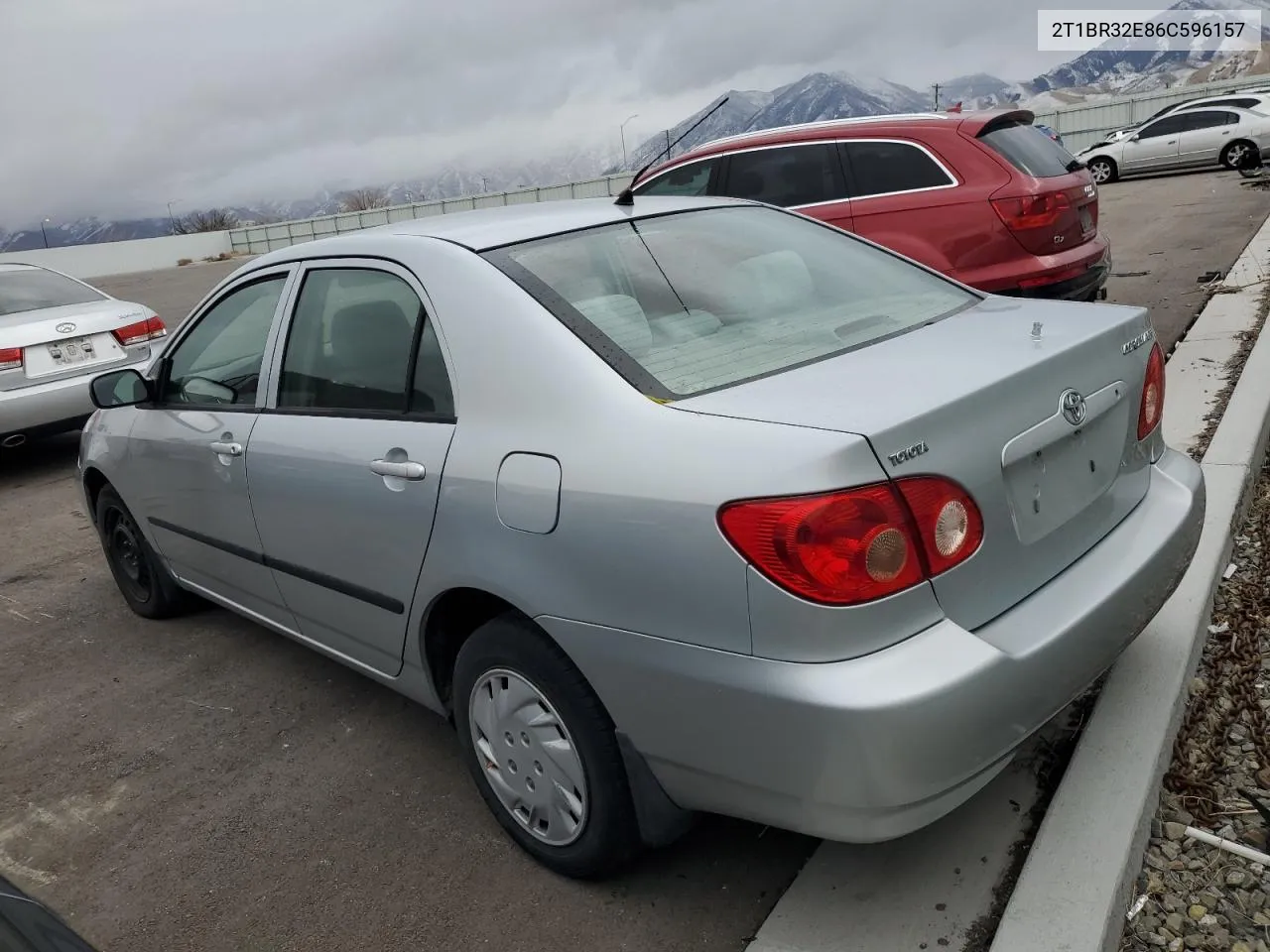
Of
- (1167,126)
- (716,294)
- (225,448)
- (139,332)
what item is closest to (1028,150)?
(716,294)

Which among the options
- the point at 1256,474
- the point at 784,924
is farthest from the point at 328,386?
the point at 1256,474

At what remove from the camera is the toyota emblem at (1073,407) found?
238cm

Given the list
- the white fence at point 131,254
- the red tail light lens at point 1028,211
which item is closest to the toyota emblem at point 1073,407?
the red tail light lens at point 1028,211

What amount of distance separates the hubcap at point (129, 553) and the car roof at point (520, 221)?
5.59ft

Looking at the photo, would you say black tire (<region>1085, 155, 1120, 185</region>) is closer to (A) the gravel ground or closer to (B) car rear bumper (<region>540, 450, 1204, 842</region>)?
(A) the gravel ground

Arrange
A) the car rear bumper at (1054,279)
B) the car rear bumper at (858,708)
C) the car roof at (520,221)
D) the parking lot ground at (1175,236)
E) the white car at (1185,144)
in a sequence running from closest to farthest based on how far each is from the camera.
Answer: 1. the car rear bumper at (858,708)
2. the car roof at (520,221)
3. the car rear bumper at (1054,279)
4. the parking lot ground at (1175,236)
5. the white car at (1185,144)

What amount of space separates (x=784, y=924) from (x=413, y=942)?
2.98ft

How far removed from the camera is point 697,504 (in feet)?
6.82

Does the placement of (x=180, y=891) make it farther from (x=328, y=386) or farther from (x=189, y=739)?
(x=328, y=386)

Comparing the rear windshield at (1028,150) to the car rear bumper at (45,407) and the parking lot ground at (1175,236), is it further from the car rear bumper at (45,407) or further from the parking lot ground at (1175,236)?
the car rear bumper at (45,407)

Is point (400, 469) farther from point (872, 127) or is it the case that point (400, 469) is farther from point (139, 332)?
point (139, 332)

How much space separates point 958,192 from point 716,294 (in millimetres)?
4234

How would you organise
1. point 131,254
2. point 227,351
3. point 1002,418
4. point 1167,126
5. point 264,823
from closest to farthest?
point 1002,418
point 264,823
point 227,351
point 1167,126
point 131,254

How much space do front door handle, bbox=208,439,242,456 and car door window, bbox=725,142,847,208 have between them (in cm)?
448
